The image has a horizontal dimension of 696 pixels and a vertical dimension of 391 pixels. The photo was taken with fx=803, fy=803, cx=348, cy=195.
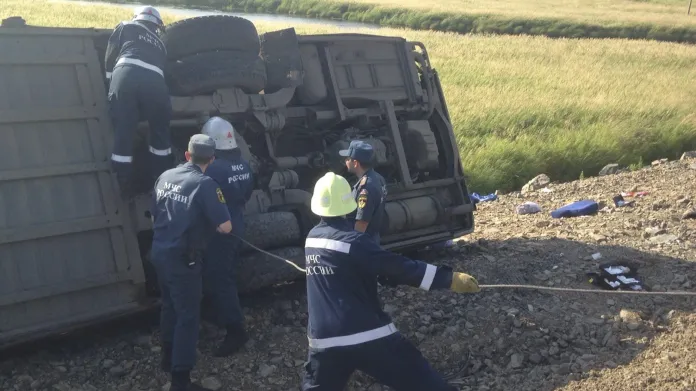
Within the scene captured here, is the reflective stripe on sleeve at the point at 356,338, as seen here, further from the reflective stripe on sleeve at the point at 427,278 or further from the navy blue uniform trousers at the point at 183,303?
the navy blue uniform trousers at the point at 183,303

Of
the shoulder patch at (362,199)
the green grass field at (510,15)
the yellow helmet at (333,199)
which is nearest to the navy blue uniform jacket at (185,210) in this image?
the yellow helmet at (333,199)

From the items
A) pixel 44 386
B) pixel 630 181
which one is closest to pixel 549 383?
pixel 44 386

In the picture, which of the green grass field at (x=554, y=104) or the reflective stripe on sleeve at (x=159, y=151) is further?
Answer: the green grass field at (x=554, y=104)

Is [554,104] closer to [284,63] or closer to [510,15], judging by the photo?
[284,63]

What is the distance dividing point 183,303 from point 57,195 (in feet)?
4.27

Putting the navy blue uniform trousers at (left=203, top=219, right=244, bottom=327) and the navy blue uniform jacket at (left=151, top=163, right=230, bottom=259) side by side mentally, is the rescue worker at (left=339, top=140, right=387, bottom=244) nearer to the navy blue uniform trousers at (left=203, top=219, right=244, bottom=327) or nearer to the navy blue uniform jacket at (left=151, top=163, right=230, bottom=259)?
the navy blue uniform trousers at (left=203, top=219, right=244, bottom=327)

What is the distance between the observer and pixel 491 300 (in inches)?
268

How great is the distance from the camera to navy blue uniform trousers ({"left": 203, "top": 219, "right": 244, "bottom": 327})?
19.0 feet

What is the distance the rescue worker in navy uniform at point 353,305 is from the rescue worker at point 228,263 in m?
1.59

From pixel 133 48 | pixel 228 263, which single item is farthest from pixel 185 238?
pixel 133 48

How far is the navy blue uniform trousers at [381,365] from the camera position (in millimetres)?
4266

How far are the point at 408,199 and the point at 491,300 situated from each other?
4.93ft

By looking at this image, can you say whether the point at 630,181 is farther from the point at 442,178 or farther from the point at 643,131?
the point at 442,178

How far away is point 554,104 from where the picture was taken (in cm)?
1669
